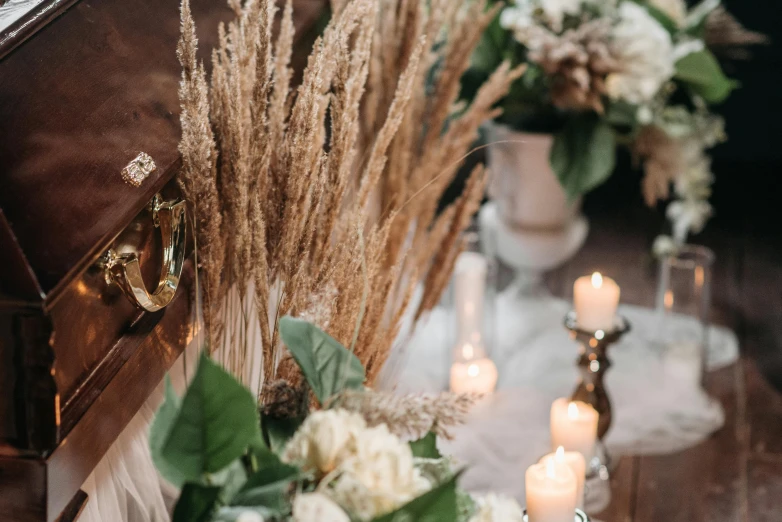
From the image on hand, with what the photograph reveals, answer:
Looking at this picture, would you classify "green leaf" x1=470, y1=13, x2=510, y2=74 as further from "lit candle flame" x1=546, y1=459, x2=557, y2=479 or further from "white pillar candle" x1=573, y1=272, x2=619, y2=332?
"lit candle flame" x1=546, y1=459, x2=557, y2=479

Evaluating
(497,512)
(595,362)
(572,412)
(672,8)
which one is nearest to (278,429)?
(497,512)

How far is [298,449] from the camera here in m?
0.54

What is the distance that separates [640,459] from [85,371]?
48.0 inches

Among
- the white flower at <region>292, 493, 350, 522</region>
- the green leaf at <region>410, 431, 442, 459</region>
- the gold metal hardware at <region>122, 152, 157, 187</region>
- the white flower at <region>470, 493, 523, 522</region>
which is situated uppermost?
the gold metal hardware at <region>122, 152, 157, 187</region>

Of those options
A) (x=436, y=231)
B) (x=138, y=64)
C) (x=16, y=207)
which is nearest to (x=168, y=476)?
(x=16, y=207)

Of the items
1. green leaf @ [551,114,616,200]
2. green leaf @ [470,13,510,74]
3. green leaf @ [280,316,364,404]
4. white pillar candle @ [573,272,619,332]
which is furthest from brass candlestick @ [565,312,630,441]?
green leaf @ [280,316,364,404]

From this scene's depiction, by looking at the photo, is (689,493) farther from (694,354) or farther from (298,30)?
(298,30)

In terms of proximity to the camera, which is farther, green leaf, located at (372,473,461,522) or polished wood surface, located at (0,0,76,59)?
polished wood surface, located at (0,0,76,59)

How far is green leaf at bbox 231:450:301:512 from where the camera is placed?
51cm

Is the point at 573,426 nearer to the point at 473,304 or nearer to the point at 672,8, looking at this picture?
the point at 473,304

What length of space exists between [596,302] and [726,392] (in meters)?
0.67

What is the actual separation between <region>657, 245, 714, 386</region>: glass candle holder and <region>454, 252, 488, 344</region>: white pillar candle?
1.32ft

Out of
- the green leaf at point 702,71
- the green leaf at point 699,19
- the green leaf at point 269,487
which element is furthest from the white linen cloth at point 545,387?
the green leaf at point 269,487

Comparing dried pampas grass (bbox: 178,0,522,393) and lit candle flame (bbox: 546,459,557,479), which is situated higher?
dried pampas grass (bbox: 178,0,522,393)
